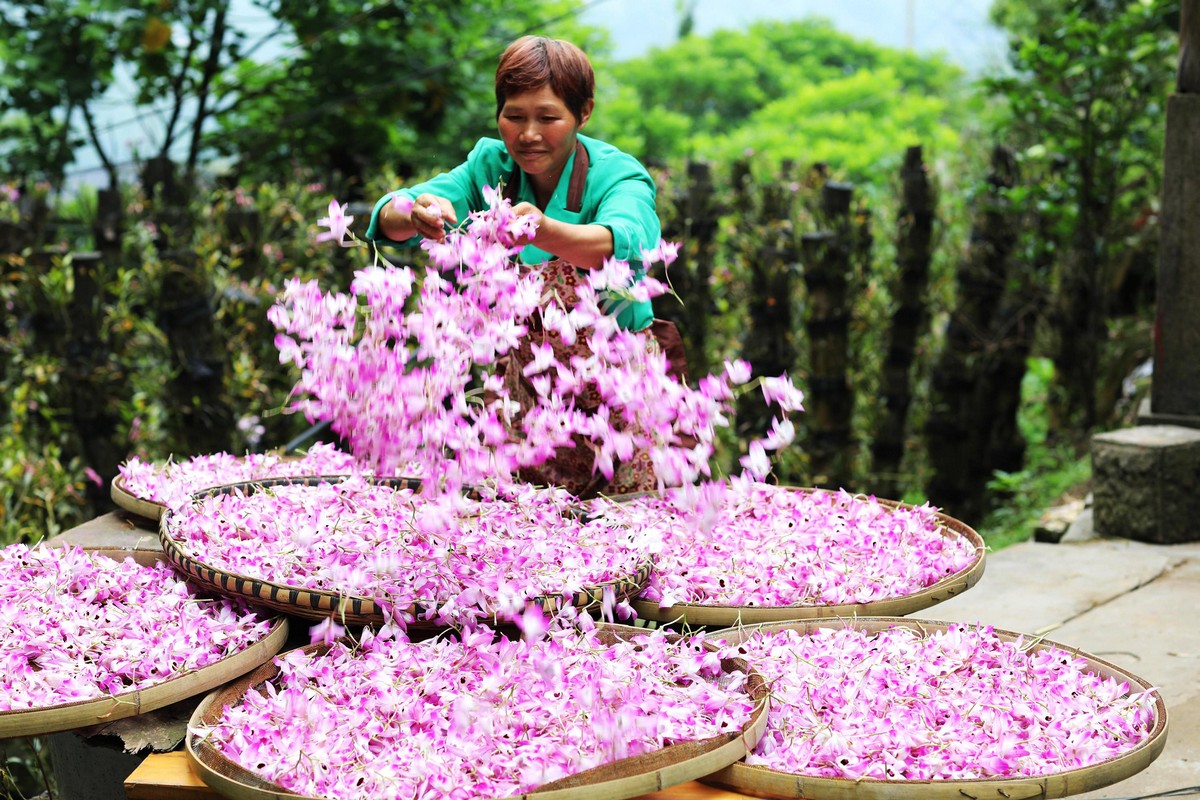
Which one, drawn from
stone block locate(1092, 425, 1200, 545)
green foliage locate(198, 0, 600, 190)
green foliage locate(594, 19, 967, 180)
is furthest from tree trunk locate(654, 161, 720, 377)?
green foliage locate(594, 19, 967, 180)

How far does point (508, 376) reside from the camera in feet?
8.38

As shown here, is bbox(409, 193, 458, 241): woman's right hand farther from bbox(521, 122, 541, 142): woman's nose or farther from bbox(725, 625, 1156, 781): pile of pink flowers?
bbox(725, 625, 1156, 781): pile of pink flowers

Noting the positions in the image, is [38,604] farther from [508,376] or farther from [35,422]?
[35,422]

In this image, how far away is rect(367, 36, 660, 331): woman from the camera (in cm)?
213

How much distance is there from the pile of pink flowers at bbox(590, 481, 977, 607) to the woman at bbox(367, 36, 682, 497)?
281mm

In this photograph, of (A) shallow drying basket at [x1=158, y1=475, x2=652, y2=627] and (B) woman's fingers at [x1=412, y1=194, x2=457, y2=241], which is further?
(B) woman's fingers at [x1=412, y1=194, x2=457, y2=241]

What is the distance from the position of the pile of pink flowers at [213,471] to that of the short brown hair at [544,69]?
945 millimetres

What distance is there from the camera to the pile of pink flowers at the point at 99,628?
5.83 ft

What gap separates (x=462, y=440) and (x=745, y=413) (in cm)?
496

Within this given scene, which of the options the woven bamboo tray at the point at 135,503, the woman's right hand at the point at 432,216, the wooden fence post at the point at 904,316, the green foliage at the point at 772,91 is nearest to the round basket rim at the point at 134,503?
the woven bamboo tray at the point at 135,503

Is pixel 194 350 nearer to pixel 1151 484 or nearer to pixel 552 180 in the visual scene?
pixel 552 180

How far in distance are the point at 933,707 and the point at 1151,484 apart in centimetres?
315

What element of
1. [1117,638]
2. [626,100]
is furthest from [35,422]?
[626,100]

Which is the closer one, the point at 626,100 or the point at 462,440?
the point at 462,440
